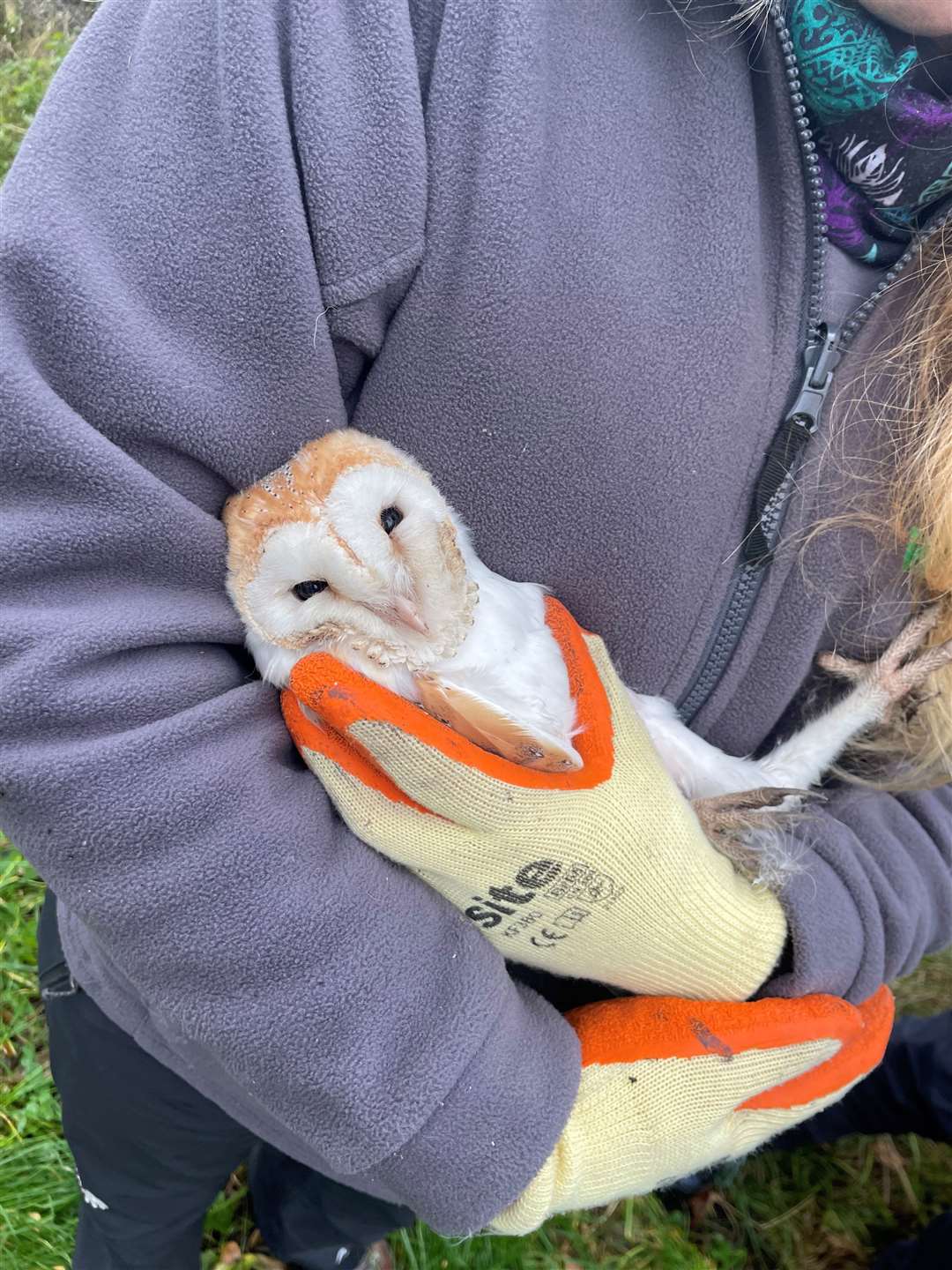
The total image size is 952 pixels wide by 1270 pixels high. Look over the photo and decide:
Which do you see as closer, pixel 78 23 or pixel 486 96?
pixel 486 96

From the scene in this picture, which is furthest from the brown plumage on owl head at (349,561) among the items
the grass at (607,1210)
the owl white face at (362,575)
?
the grass at (607,1210)

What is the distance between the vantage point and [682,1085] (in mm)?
892

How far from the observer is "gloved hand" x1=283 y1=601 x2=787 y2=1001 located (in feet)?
2.51

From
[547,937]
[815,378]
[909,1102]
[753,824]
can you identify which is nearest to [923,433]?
[815,378]

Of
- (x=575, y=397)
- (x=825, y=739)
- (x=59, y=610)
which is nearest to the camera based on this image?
(x=59, y=610)

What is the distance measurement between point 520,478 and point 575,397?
93mm

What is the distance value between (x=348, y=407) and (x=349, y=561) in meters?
0.15

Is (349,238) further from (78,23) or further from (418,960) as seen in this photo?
(78,23)

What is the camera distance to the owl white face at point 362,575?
809 millimetres

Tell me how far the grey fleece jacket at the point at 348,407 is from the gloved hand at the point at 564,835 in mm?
41

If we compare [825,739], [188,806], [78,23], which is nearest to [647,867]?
[825,739]

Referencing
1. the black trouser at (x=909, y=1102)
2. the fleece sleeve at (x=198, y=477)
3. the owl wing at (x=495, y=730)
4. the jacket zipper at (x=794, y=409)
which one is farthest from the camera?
the black trouser at (x=909, y=1102)

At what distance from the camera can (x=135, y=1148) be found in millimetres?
1053

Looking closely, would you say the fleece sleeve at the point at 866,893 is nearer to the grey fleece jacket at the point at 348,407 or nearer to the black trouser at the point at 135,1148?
the grey fleece jacket at the point at 348,407
